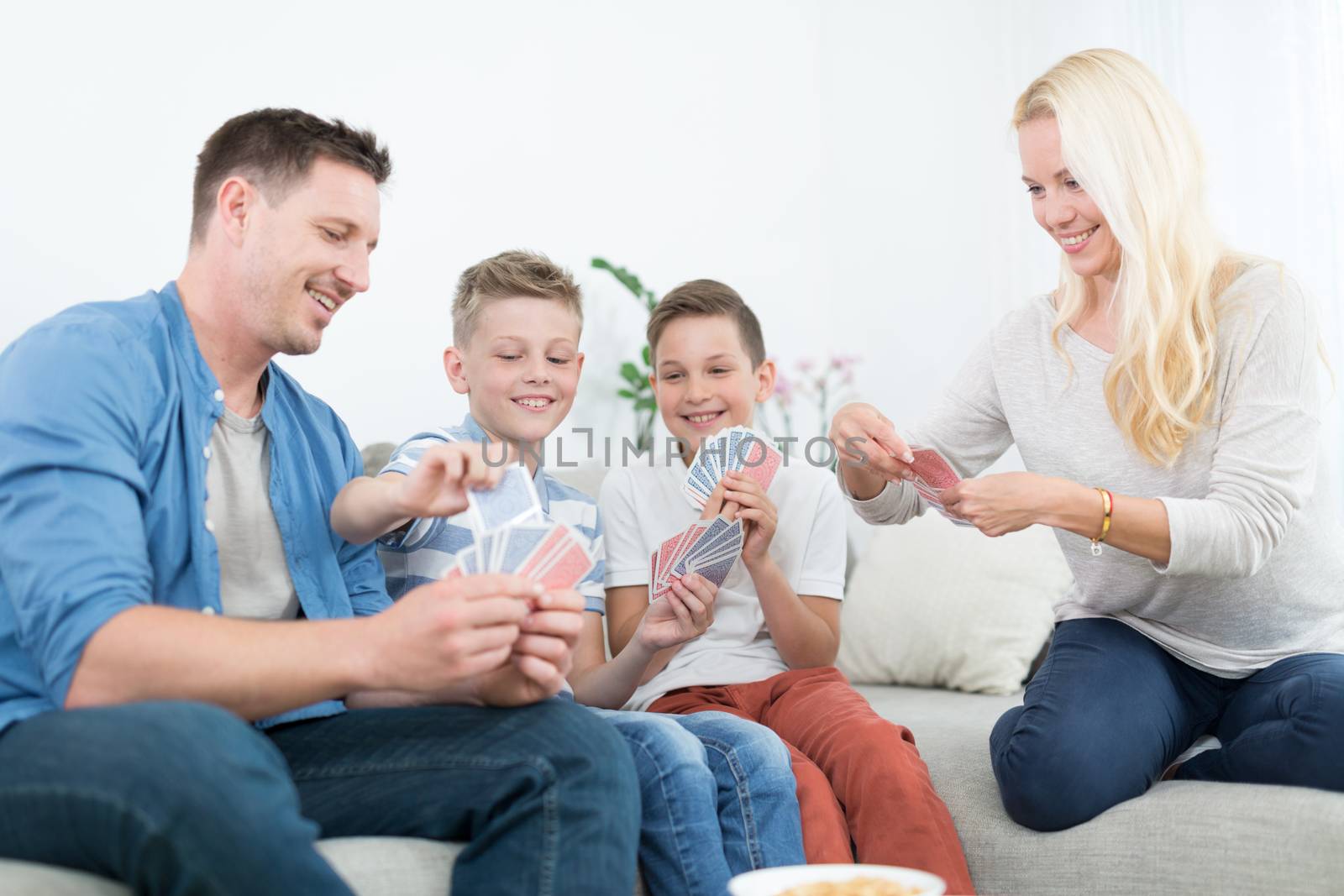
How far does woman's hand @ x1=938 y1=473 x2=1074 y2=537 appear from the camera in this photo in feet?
6.10

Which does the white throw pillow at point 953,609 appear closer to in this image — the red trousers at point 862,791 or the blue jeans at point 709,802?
the red trousers at point 862,791

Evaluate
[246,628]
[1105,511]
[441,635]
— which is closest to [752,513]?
[1105,511]

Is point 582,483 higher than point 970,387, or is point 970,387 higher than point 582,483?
point 970,387

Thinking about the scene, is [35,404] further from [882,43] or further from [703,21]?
[882,43]

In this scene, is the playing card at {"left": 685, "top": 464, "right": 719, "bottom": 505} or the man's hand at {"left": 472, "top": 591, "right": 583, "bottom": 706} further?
the playing card at {"left": 685, "top": 464, "right": 719, "bottom": 505}

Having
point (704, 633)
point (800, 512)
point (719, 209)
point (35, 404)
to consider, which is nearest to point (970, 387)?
point (800, 512)

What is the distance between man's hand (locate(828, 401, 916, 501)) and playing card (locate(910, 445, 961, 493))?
0.02 meters

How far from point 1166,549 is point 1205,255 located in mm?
540

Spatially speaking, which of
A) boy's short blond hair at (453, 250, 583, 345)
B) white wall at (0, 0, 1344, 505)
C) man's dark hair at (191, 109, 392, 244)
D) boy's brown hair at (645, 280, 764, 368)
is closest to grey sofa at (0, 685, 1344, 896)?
man's dark hair at (191, 109, 392, 244)

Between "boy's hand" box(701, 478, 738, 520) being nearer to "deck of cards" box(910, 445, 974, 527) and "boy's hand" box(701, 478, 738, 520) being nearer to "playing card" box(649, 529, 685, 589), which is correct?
"playing card" box(649, 529, 685, 589)

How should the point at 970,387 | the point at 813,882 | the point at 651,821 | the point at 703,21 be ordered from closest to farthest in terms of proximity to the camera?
the point at 813,882 < the point at 651,821 < the point at 970,387 < the point at 703,21

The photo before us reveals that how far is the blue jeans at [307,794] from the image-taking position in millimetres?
1109

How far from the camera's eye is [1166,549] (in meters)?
1.85

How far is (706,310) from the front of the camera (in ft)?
8.51
